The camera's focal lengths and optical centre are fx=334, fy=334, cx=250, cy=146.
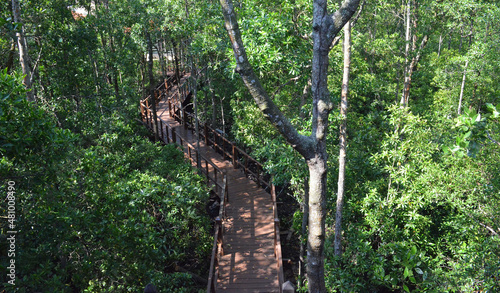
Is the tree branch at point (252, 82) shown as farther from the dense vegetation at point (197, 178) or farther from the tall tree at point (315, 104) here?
the dense vegetation at point (197, 178)

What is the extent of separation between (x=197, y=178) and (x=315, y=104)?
5.91 m

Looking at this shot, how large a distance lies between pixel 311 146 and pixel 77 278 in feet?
12.7

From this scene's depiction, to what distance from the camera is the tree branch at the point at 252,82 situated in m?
4.14

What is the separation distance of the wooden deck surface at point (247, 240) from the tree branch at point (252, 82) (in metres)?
4.84

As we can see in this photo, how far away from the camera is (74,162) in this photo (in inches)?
235

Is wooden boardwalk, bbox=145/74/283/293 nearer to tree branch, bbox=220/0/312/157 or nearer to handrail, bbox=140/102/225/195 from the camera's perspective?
handrail, bbox=140/102/225/195

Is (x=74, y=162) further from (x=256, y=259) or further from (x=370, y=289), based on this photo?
(x=370, y=289)

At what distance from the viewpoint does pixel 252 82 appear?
13.7 feet

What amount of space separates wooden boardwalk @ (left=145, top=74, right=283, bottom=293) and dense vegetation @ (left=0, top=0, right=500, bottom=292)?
95 cm

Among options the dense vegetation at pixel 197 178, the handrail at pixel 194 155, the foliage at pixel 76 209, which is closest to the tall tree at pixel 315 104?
the dense vegetation at pixel 197 178

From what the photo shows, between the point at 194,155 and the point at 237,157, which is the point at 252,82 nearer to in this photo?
the point at 237,157

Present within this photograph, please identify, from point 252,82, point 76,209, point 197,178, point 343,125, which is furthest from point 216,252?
point 252,82

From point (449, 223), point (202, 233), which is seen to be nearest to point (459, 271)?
point (449, 223)

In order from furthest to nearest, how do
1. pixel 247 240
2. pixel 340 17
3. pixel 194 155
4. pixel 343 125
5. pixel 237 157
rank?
pixel 194 155
pixel 237 157
pixel 247 240
pixel 343 125
pixel 340 17
